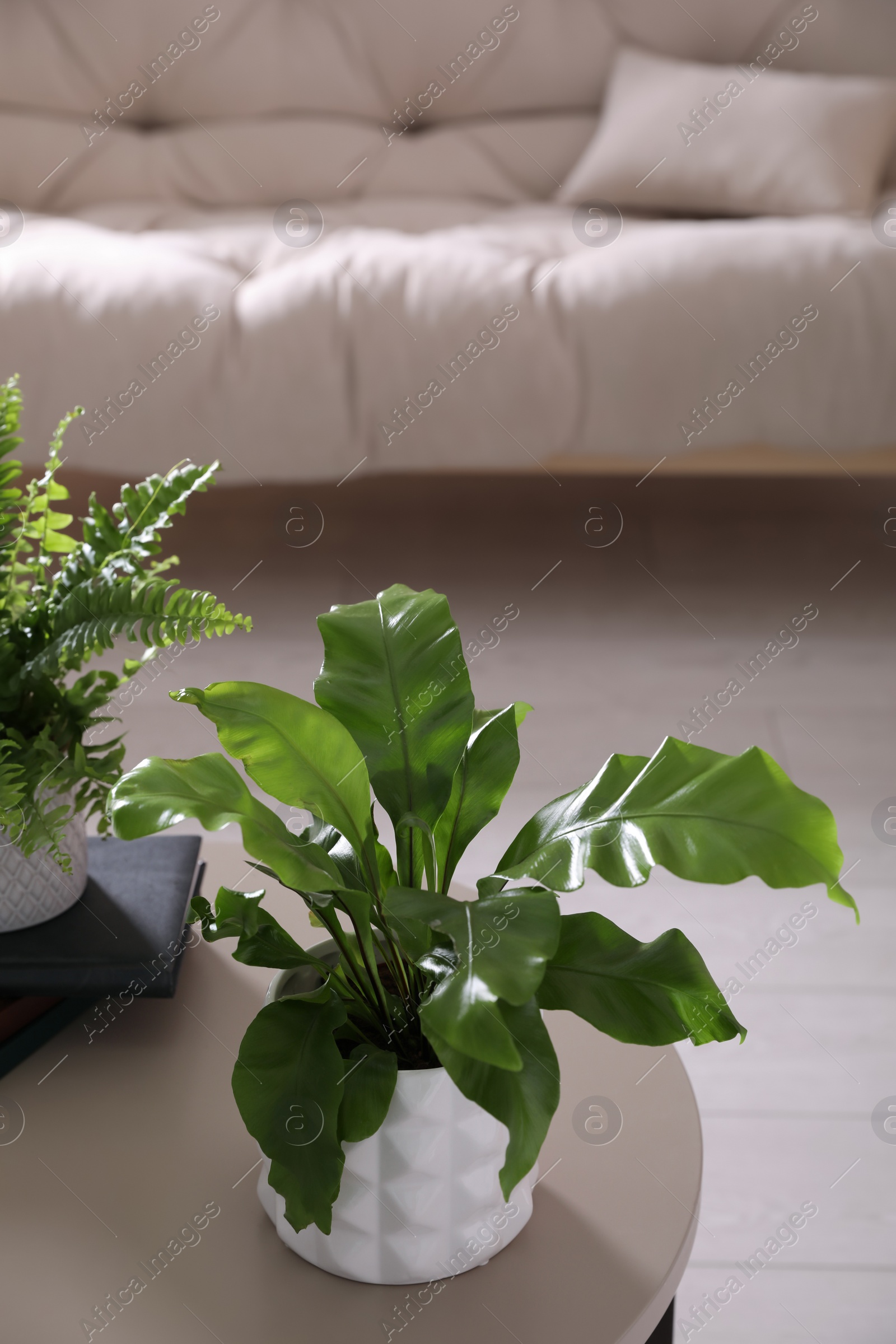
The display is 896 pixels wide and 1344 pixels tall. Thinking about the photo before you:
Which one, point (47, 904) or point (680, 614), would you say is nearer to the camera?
point (47, 904)

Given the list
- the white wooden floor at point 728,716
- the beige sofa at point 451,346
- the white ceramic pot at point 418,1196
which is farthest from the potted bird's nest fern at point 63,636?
the beige sofa at point 451,346

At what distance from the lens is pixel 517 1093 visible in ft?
1.42

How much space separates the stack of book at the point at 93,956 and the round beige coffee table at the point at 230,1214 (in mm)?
17

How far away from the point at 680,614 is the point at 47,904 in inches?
59.3

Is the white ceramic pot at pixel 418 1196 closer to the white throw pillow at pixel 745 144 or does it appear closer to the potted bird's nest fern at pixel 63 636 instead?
the potted bird's nest fern at pixel 63 636

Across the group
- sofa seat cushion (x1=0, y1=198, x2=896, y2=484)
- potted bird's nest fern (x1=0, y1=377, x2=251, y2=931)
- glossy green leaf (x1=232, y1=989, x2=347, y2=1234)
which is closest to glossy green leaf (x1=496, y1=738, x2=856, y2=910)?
glossy green leaf (x1=232, y1=989, x2=347, y2=1234)

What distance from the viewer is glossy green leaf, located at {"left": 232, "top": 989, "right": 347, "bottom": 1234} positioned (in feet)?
1.54

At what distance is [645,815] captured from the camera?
474 mm

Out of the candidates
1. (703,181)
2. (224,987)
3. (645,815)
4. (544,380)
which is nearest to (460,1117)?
(645,815)

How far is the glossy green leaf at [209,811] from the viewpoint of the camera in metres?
0.45

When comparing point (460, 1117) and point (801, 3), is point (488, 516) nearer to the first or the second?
point (801, 3)

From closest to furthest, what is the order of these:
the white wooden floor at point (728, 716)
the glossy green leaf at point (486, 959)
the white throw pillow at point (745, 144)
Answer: the glossy green leaf at point (486, 959)
the white wooden floor at point (728, 716)
the white throw pillow at point (745, 144)

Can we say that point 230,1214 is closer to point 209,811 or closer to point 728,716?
point 209,811

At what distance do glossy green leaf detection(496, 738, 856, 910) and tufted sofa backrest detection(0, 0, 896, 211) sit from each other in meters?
2.20
